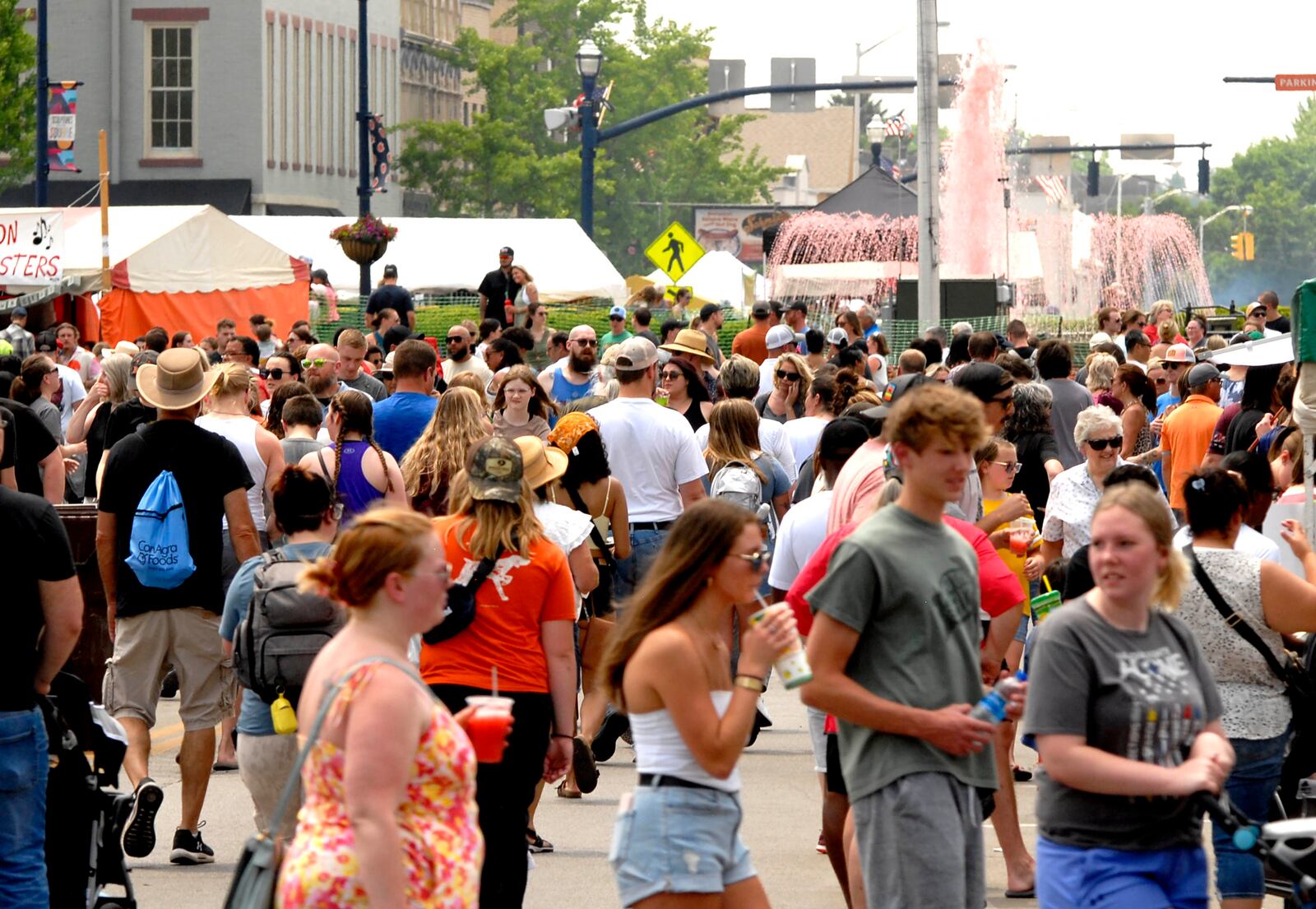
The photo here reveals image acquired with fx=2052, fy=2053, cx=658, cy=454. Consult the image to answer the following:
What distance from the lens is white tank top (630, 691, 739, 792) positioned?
4.80 metres

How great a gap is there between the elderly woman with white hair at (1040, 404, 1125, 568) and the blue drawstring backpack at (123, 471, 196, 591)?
3.62m

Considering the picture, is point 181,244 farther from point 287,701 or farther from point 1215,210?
point 1215,210

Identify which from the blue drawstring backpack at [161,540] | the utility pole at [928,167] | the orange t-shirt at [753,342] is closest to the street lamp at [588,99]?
the utility pole at [928,167]

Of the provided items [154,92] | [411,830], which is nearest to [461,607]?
[411,830]

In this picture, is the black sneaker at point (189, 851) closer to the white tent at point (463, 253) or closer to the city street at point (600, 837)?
the city street at point (600, 837)

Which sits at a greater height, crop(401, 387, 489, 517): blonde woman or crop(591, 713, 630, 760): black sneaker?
crop(401, 387, 489, 517): blonde woman

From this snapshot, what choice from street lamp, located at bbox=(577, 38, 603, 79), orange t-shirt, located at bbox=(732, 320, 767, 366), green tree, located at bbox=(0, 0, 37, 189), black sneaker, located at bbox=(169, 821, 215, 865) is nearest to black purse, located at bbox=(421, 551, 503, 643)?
black sneaker, located at bbox=(169, 821, 215, 865)

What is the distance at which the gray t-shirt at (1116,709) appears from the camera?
4660 millimetres

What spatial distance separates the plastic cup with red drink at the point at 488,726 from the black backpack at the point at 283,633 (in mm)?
2194

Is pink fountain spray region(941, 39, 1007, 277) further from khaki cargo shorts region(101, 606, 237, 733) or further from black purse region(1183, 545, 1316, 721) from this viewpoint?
black purse region(1183, 545, 1316, 721)

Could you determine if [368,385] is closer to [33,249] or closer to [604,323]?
[33,249]

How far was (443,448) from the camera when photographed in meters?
8.73

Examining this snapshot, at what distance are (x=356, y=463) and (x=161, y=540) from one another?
100cm

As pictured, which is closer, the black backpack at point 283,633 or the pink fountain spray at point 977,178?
the black backpack at point 283,633
